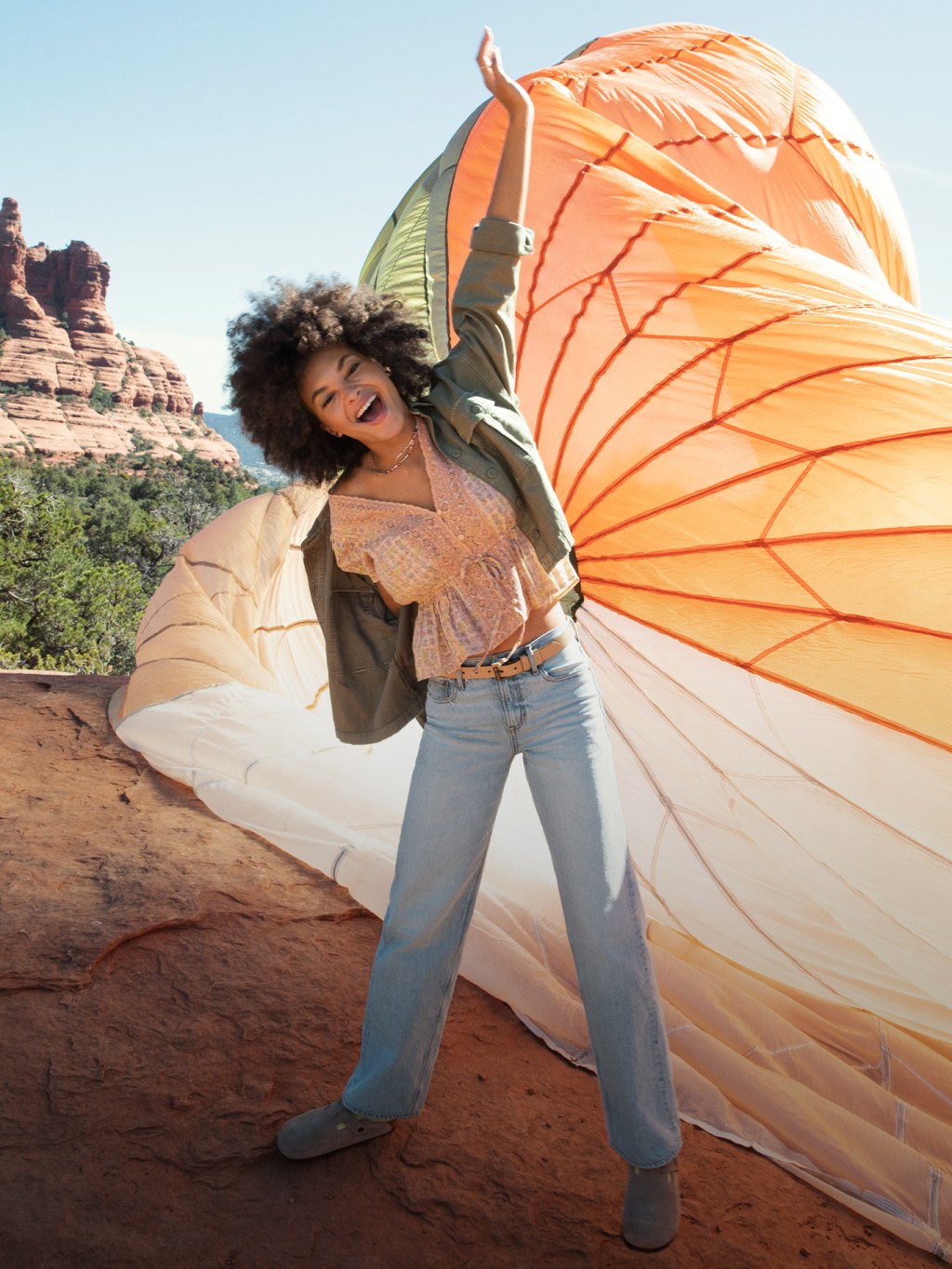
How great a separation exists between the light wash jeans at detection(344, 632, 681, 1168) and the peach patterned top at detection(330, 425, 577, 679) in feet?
0.31

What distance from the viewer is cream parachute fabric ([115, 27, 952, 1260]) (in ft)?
7.82

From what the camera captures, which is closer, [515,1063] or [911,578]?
[515,1063]

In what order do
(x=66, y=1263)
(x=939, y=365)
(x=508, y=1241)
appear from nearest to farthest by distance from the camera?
(x=66, y=1263)
(x=508, y=1241)
(x=939, y=365)

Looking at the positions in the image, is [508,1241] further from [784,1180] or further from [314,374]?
[314,374]

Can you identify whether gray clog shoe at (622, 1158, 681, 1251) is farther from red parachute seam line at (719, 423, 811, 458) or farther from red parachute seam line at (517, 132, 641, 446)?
red parachute seam line at (517, 132, 641, 446)

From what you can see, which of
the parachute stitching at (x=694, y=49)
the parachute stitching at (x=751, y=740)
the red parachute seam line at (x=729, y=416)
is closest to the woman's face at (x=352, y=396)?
the red parachute seam line at (x=729, y=416)

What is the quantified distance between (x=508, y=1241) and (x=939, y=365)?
2.26m

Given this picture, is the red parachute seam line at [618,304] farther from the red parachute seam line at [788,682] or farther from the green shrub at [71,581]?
the green shrub at [71,581]

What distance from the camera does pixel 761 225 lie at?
2875 mm

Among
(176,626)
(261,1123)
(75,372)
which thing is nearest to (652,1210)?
(261,1123)

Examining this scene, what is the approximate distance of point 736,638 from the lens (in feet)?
9.30

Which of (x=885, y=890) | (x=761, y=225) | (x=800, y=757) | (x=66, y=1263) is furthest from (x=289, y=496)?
(x=66, y=1263)

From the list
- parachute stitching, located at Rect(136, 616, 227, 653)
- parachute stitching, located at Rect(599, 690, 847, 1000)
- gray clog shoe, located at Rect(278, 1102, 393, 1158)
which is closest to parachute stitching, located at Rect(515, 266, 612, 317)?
parachute stitching, located at Rect(599, 690, 847, 1000)

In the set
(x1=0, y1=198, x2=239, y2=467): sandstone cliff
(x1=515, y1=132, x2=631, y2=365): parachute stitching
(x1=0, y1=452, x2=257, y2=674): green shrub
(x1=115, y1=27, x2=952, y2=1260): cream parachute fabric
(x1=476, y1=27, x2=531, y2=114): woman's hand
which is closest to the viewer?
(x1=476, y1=27, x2=531, y2=114): woman's hand
